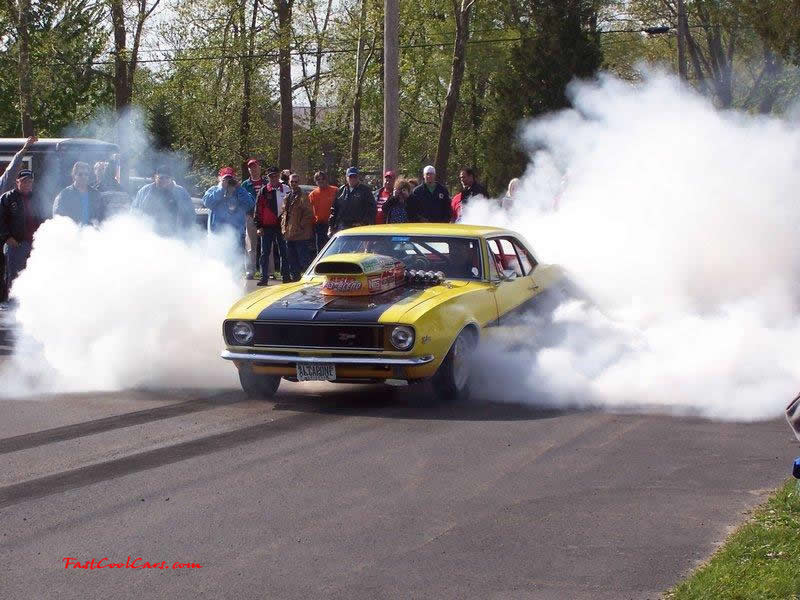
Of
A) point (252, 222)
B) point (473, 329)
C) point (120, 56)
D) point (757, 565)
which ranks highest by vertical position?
point (120, 56)

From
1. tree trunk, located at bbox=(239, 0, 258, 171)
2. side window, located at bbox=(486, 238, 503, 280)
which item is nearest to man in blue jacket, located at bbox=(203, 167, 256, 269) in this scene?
side window, located at bbox=(486, 238, 503, 280)

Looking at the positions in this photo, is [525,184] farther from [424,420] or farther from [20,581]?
[20,581]

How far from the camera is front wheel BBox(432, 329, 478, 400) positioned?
9.55 metres

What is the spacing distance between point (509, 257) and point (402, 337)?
93.8 inches

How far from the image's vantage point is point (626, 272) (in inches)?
597

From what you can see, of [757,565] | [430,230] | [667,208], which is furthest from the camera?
[667,208]

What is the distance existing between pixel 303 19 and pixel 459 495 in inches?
1502

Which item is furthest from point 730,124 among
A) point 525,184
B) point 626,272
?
point 525,184

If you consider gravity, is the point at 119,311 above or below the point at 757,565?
above

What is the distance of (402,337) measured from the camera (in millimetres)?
9273

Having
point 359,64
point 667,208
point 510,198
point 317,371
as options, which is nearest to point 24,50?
point 359,64
